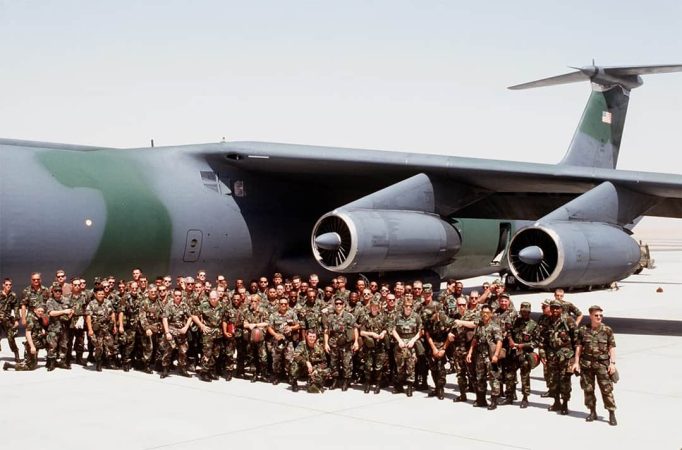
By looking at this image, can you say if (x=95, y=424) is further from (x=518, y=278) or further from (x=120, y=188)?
(x=518, y=278)

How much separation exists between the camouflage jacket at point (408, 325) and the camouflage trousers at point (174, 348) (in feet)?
8.94

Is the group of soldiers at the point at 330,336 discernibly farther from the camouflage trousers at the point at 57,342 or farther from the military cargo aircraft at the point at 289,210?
the military cargo aircraft at the point at 289,210

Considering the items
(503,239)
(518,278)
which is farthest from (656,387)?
(503,239)

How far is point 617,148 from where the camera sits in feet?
69.7

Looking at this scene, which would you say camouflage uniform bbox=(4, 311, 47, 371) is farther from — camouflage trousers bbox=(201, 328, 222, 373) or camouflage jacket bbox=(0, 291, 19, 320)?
camouflage trousers bbox=(201, 328, 222, 373)

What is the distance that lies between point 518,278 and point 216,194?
17.6 feet

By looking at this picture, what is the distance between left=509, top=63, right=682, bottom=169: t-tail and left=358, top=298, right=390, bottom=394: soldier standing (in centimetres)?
1175

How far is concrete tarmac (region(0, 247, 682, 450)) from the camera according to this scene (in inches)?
270

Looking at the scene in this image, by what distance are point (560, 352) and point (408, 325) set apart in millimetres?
1718

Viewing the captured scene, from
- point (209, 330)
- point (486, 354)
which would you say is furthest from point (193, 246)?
A: point (486, 354)

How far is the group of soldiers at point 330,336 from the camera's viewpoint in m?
8.36

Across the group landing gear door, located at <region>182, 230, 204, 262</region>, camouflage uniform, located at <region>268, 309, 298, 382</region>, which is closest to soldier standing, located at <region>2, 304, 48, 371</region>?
camouflage uniform, located at <region>268, 309, 298, 382</region>

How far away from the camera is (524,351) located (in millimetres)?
8570

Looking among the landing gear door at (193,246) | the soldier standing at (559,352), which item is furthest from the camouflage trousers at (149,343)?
the soldier standing at (559,352)
